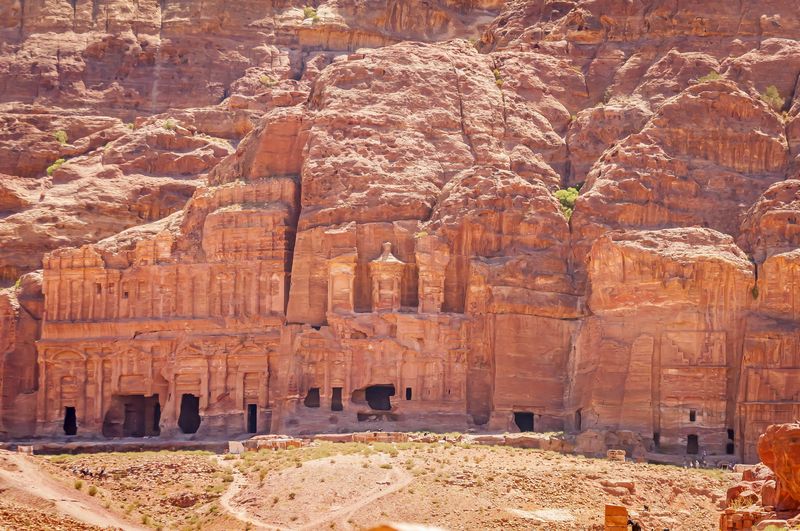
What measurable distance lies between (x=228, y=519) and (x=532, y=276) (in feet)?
72.4

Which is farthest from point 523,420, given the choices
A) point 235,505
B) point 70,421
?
point 70,421

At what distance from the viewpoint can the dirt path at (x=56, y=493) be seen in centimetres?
6184

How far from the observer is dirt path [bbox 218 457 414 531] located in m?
64.9

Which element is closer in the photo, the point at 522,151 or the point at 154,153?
the point at 522,151

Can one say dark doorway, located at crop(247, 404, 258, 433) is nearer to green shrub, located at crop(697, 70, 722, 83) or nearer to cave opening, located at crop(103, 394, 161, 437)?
cave opening, located at crop(103, 394, 161, 437)

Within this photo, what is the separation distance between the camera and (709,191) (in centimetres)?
8325

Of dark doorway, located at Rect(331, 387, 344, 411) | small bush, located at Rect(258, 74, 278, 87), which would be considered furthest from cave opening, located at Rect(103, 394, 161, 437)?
small bush, located at Rect(258, 74, 278, 87)

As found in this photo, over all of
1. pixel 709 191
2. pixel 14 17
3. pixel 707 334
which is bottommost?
pixel 707 334

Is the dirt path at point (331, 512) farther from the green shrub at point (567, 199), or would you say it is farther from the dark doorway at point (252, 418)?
the green shrub at point (567, 199)

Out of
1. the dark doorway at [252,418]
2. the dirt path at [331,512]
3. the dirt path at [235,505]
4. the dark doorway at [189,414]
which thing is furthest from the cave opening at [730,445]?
the dark doorway at [189,414]

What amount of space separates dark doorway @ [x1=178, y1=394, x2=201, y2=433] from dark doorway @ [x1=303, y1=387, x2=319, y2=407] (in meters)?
6.59

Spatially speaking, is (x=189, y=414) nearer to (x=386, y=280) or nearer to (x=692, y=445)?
(x=386, y=280)

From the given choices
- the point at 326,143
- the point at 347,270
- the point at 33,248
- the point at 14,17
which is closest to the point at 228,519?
the point at 347,270

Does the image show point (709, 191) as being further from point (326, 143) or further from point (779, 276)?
point (326, 143)
